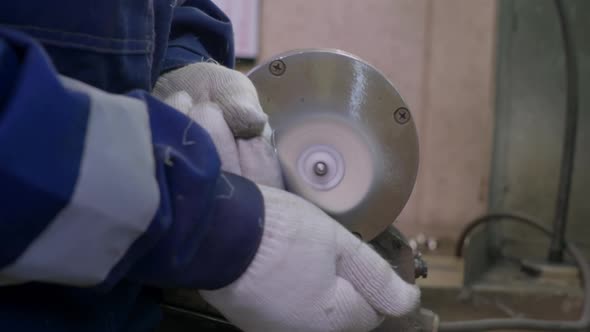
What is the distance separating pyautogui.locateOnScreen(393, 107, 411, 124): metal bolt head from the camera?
47cm

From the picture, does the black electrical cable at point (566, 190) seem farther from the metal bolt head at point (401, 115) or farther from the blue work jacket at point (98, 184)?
the blue work jacket at point (98, 184)

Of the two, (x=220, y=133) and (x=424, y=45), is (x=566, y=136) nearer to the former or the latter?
(x=424, y=45)

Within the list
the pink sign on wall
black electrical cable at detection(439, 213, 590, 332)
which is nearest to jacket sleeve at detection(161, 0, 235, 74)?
black electrical cable at detection(439, 213, 590, 332)

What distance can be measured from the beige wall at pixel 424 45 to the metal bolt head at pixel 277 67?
1.02 meters

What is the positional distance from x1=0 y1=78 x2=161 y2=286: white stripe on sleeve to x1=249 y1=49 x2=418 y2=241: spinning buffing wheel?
156 millimetres

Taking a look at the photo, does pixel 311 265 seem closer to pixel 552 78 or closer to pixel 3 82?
pixel 3 82

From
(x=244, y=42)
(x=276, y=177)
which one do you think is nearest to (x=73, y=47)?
(x=276, y=177)

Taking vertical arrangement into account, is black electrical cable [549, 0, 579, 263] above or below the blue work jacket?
below

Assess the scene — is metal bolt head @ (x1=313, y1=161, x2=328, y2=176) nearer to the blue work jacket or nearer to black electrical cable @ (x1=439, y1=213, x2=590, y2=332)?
the blue work jacket

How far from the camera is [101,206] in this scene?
0.93 feet

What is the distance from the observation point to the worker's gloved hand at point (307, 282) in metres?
0.37

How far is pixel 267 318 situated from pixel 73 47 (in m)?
0.20

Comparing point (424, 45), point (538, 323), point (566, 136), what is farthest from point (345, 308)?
point (424, 45)

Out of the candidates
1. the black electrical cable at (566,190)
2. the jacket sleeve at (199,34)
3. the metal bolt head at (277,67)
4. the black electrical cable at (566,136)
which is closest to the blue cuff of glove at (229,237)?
the metal bolt head at (277,67)
